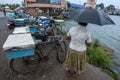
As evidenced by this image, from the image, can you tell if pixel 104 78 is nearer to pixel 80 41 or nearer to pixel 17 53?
pixel 80 41

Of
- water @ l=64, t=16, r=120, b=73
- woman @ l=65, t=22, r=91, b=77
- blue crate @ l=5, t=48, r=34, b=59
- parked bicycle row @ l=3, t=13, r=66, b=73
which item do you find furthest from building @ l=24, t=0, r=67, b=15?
woman @ l=65, t=22, r=91, b=77

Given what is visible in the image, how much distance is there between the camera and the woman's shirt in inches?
109

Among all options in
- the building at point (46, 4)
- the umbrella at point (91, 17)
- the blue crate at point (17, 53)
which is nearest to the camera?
the umbrella at point (91, 17)

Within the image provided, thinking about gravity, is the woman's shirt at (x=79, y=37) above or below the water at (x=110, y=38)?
above

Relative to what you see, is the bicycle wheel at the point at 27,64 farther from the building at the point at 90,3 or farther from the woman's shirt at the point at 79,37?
the building at the point at 90,3

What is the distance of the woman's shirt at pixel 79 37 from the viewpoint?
109 inches

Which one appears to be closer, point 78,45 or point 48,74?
point 78,45

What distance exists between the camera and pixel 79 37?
109 inches

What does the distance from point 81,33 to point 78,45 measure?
30 cm

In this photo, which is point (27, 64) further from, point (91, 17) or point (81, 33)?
point (91, 17)

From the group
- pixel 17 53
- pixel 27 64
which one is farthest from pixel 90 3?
pixel 27 64

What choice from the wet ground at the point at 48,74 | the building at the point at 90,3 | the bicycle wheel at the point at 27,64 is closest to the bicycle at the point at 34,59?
the bicycle wheel at the point at 27,64

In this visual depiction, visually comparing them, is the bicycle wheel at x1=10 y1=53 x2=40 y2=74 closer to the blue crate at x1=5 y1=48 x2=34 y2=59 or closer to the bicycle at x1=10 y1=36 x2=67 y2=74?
the bicycle at x1=10 y1=36 x2=67 y2=74

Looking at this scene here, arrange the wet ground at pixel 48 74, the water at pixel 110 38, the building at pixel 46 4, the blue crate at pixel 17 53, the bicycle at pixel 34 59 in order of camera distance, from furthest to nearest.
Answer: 1. the building at pixel 46 4
2. the water at pixel 110 38
3. the bicycle at pixel 34 59
4. the wet ground at pixel 48 74
5. the blue crate at pixel 17 53
